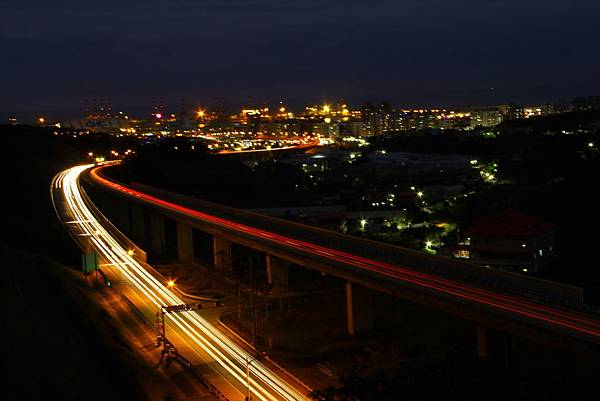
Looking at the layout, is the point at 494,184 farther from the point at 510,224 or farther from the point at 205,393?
the point at 205,393

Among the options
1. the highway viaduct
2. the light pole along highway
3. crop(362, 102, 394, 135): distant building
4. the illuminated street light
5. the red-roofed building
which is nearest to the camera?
the highway viaduct

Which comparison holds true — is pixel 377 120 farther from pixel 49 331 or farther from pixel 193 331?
pixel 49 331

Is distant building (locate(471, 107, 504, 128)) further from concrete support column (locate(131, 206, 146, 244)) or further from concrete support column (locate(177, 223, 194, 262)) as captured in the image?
concrete support column (locate(177, 223, 194, 262))

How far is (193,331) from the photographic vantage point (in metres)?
17.4

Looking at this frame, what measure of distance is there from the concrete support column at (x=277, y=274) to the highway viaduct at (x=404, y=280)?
0.10 feet

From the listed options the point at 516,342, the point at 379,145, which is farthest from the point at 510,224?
the point at 379,145

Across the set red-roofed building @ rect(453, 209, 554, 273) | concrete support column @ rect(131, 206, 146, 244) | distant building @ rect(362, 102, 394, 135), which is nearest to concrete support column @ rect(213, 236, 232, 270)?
red-roofed building @ rect(453, 209, 554, 273)

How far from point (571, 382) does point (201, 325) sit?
12.0 metres

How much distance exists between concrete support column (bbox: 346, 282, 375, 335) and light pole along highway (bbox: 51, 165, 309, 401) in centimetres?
283

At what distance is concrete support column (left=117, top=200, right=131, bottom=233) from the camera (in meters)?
37.7

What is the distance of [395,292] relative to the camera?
14.2 m

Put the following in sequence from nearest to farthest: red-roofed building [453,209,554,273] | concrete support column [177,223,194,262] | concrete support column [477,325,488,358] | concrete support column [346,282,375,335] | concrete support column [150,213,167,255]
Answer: concrete support column [477,325,488,358], concrete support column [346,282,375,335], red-roofed building [453,209,554,273], concrete support column [177,223,194,262], concrete support column [150,213,167,255]

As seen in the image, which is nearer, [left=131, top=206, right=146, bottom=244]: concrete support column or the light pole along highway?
the light pole along highway

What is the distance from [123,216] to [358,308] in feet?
81.7
